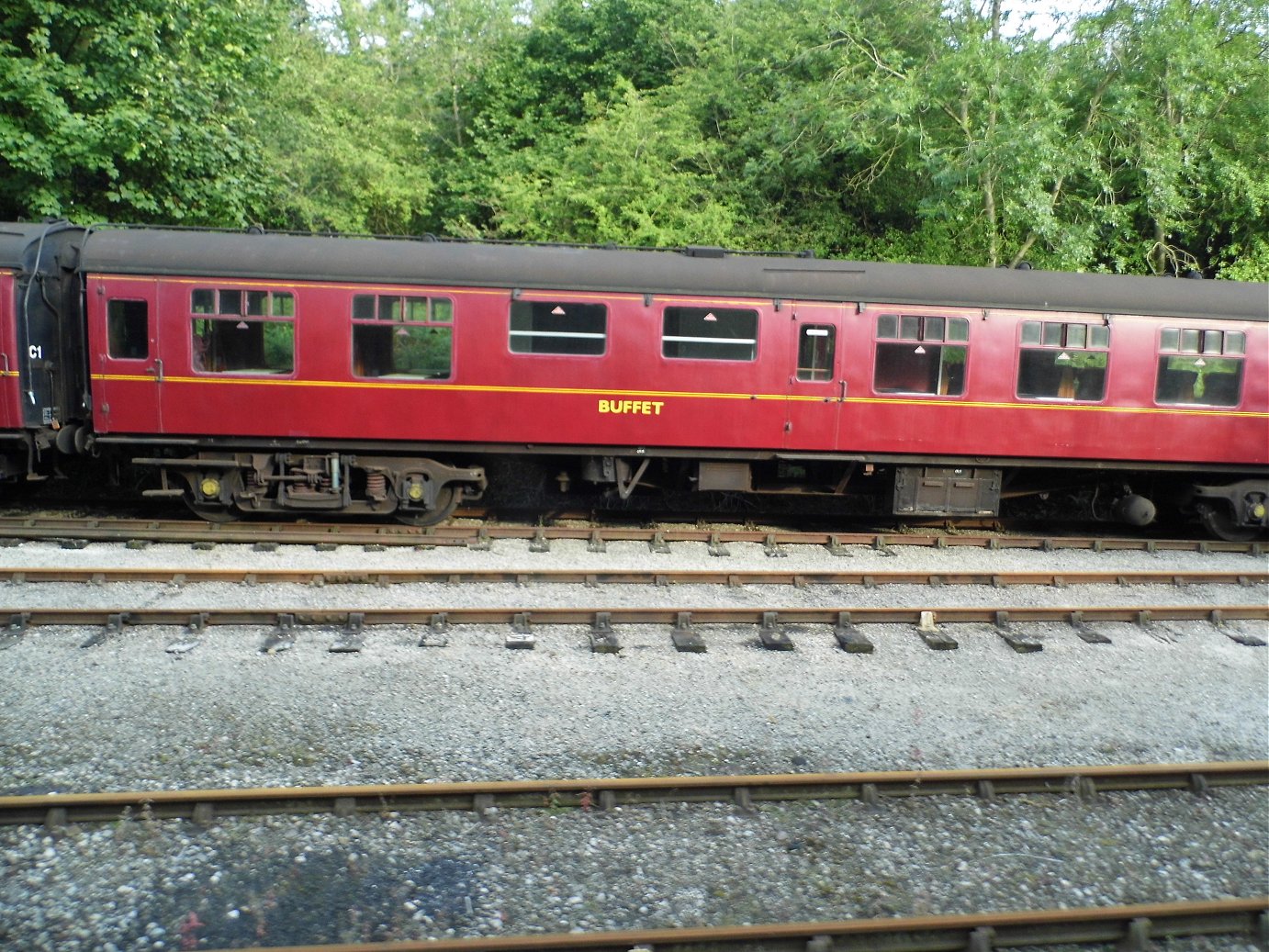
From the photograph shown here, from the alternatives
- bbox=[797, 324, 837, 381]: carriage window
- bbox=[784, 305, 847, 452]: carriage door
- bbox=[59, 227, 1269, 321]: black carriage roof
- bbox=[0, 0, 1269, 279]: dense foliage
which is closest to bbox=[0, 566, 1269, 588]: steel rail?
bbox=[784, 305, 847, 452]: carriage door

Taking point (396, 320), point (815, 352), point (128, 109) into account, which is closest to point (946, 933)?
point (815, 352)

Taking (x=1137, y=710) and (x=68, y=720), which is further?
(x=1137, y=710)

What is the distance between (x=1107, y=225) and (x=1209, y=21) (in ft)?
11.3

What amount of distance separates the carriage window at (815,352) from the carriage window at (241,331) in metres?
5.60

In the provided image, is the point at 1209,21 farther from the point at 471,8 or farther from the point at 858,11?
the point at 471,8

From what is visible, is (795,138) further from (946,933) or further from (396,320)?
(946,933)

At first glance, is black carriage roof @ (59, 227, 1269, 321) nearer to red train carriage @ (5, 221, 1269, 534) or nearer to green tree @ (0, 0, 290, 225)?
red train carriage @ (5, 221, 1269, 534)

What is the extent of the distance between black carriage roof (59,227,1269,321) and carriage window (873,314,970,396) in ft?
0.79

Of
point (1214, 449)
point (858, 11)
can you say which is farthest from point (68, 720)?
point (858, 11)

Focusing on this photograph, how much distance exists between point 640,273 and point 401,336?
8.94 ft

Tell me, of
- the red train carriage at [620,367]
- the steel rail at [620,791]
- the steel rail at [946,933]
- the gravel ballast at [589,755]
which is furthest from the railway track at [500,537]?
the steel rail at [946,933]

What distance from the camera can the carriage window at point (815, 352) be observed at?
10.8m

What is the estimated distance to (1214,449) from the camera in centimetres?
1131

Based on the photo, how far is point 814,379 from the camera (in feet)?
35.6
